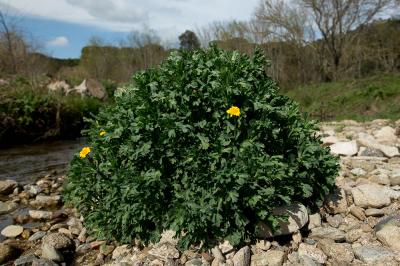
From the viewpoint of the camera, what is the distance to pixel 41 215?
15.6 ft

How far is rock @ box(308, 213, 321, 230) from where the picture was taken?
3.29m

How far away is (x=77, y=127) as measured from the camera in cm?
1218

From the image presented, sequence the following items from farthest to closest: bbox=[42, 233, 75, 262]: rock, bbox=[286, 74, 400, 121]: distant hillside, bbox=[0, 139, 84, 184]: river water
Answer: bbox=[286, 74, 400, 121]: distant hillside → bbox=[0, 139, 84, 184]: river water → bbox=[42, 233, 75, 262]: rock

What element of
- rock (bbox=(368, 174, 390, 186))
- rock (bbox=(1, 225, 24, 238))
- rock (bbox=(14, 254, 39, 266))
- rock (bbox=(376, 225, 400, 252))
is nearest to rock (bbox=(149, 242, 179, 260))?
rock (bbox=(14, 254, 39, 266))

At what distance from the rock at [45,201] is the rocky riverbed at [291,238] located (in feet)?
0.69

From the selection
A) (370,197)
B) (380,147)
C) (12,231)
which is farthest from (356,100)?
(12,231)

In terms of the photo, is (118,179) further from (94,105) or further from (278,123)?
(94,105)

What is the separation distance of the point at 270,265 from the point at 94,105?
12046 mm

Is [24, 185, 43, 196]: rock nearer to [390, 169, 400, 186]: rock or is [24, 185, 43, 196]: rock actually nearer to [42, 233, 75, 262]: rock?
[42, 233, 75, 262]: rock

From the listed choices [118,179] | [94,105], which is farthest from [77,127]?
[118,179]

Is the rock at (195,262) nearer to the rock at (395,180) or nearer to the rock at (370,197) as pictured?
the rock at (370,197)

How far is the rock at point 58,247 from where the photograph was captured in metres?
3.39

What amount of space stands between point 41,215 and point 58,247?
139 cm

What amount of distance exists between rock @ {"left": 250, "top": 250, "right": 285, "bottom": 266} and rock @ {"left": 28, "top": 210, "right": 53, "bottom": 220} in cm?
295
